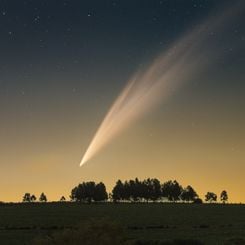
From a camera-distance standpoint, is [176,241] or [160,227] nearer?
[176,241]

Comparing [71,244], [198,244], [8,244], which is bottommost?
[71,244]

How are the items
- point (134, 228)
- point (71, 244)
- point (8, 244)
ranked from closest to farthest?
point (71, 244) → point (8, 244) → point (134, 228)

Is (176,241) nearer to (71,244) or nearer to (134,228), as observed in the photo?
(71,244)

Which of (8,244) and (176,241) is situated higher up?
(8,244)

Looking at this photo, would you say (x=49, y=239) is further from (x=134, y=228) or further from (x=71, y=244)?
(x=134, y=228)

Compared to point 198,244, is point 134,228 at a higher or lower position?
higher

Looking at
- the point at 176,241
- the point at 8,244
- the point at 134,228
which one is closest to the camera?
the point at 176,241

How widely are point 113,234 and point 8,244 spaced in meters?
25.7

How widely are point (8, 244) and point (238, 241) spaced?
59.7 ft

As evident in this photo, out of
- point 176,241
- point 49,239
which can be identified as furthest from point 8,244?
point 49,239

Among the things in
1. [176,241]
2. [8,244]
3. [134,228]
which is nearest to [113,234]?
[176,241]

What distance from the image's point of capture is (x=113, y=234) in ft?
72.2

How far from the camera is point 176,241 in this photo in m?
36.1

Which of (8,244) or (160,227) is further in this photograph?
(160,227)
